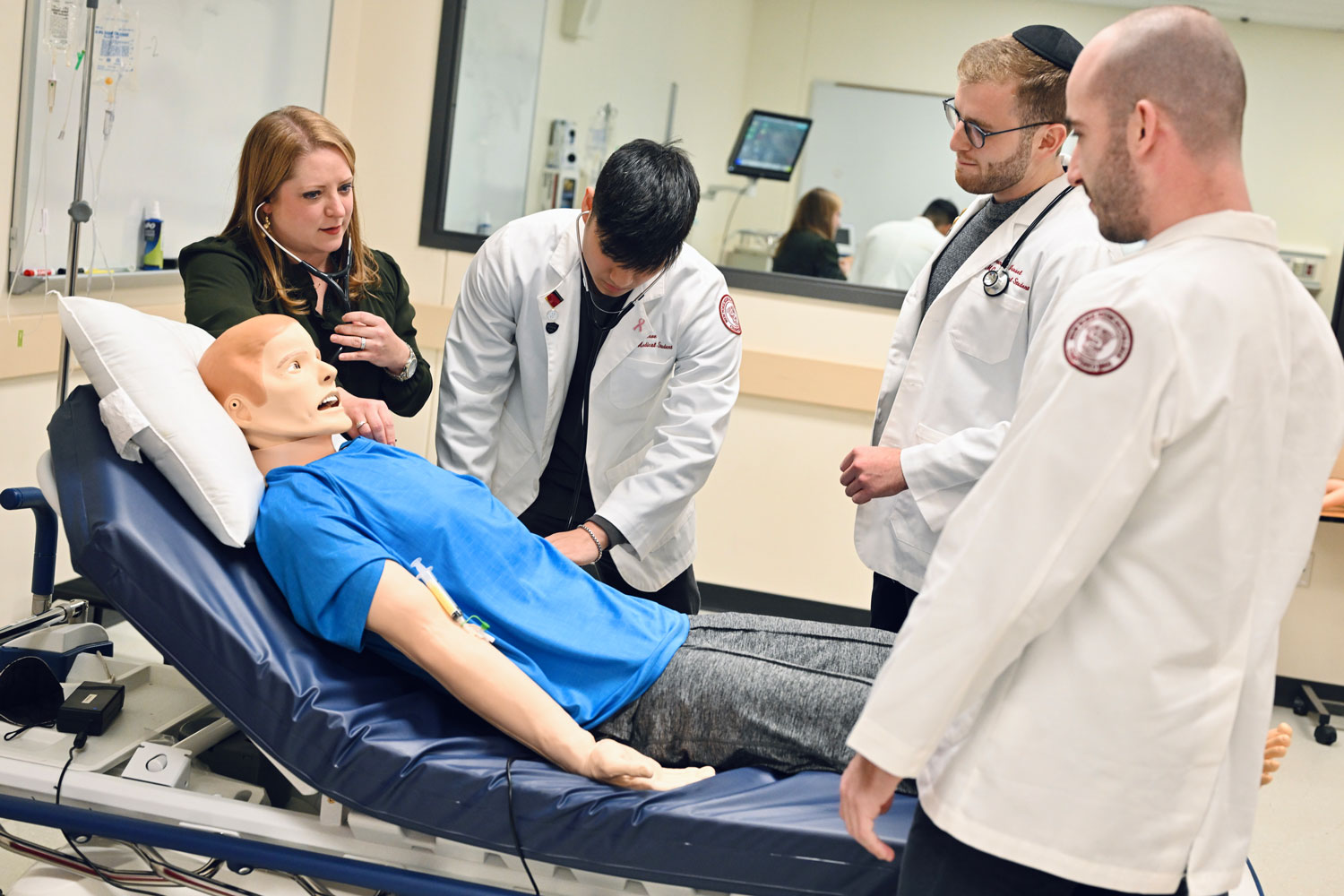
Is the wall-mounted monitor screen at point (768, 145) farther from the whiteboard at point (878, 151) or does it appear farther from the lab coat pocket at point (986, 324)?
Result: the lab coat pocket at point (986, 324)

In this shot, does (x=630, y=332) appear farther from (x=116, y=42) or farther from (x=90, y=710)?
(x=116, y=42)

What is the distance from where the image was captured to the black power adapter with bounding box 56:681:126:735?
150cm

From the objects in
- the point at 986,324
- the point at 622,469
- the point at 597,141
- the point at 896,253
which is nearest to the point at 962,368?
the point at 986,324

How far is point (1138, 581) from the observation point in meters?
0.88

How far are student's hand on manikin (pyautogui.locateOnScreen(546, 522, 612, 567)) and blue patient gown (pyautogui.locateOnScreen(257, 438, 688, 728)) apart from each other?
0.60 ft

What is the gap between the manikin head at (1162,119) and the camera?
0.87 meters

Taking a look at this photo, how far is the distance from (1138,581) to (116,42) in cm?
264

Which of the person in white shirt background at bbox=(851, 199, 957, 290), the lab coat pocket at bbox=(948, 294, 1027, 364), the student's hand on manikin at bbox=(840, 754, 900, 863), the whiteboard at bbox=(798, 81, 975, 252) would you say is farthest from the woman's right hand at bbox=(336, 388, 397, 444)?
the whiteboard at bbox=(798, 81, 975, 252)

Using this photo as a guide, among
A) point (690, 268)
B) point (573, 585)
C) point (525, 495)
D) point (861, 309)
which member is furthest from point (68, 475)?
point (861, 309)

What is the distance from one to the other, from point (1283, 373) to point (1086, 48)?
0.32 m

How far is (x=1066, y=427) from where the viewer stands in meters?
0.85

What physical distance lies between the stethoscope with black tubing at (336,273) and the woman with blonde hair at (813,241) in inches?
86.0

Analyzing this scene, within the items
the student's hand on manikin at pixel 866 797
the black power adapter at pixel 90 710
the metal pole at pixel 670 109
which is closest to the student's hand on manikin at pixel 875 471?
the student's hand on manikin at pixel 866 797

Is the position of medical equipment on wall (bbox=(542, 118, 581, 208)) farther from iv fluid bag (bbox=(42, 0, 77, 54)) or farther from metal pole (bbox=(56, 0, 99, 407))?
metal pole (bbox=(56, 0, 99, 407))
